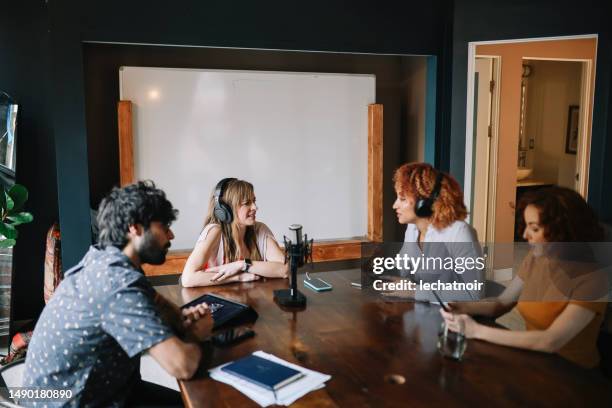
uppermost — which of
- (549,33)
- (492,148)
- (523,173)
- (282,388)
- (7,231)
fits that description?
(549,33)

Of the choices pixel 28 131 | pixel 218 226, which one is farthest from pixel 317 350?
pixel 28 131

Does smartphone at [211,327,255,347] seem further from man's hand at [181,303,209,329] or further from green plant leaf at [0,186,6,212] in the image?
green plant leaf at [0,186,6,212]

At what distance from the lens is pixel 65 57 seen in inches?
135

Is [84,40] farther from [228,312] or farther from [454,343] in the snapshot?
[454,343]

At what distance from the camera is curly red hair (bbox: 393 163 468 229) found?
2.61 m

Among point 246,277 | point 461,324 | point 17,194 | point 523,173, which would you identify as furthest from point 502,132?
point 17,194

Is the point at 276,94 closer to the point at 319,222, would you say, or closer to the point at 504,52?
the point at 319,222

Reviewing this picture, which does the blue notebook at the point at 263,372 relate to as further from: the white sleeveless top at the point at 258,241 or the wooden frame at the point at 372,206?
the wooden frame at the point at 372,206

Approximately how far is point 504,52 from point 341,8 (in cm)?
206

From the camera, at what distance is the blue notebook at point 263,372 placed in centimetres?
157

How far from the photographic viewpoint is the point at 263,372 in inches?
64.4

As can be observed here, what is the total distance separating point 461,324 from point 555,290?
0.43m

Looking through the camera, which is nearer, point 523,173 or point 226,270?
point 226,270

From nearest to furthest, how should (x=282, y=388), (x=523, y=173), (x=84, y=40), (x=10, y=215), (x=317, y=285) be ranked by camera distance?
(x=282, y=388) < (x=317, y=285) < (x=84, y=40) < (x=10, y=215) < (x=523, y=173)
